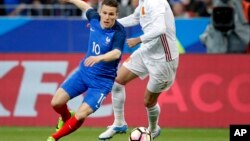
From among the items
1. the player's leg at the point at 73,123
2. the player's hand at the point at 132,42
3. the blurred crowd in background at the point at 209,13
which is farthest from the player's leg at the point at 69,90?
the blurred crowd in background at the point at 209,13

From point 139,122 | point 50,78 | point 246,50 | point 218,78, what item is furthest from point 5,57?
point 246,50

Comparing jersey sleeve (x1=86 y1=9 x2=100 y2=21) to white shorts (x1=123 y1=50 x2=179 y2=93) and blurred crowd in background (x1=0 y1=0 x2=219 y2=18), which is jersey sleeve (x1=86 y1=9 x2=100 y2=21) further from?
blurred crowd in background (x1=0 y1=0 x2=219 y2=18)

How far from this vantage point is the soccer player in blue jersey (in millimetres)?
14992

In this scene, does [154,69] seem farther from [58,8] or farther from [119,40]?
[58,8]

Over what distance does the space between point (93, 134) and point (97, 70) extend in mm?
2801

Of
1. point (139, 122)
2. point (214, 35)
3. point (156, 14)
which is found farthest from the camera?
point (214, 35)

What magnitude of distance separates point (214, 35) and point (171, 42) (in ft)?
19.9

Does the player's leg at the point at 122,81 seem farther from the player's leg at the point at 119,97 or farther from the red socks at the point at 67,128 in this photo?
the red socks at the point at 67,128

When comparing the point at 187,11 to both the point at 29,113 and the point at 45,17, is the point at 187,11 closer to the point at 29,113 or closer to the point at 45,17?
the point at 45,17

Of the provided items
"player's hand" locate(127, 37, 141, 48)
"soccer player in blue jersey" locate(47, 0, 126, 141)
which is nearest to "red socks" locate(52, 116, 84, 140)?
"soccer player in blue jersey" locate(47, 0, 126, 141)

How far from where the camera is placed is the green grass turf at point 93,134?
1700 cm

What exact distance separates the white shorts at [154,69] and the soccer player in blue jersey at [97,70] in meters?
1.22

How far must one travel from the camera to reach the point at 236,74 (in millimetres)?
19703

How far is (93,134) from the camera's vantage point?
17.8 m
